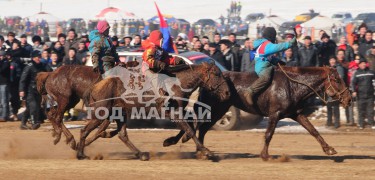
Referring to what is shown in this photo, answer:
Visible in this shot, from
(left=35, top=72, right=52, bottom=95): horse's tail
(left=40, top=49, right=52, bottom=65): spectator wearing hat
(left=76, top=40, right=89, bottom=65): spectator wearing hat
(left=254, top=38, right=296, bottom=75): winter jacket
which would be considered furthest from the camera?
(left=76, top=40, right=89, bottom=65): spectator wearing hat

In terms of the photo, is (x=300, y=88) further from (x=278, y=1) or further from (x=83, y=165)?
(x=278, y=1)

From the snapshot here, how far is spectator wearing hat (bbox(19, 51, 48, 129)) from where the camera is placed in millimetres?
19203

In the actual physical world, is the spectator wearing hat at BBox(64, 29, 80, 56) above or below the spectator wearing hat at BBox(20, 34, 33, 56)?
above

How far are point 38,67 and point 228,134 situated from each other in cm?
493

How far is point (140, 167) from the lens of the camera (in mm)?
12227

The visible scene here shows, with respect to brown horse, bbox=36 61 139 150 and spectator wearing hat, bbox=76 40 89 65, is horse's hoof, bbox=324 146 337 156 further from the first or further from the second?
spectator wearing hat, bbox=76 40 89 65

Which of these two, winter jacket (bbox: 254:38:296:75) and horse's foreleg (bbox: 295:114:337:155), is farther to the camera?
winter jacket (bbox: 254:38:296:75)

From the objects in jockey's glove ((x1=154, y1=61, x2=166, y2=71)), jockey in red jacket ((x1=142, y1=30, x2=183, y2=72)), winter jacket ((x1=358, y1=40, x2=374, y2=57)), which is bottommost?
winter jacket ((x1=358, y1=40, x2=374, y2=57))

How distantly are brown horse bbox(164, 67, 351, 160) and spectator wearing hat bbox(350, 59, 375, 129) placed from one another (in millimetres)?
5332

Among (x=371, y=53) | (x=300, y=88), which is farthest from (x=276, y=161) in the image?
(x=371, y=53)

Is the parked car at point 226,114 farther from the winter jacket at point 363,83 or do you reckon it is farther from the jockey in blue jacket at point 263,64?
the jockey in blue jacket at point 263,64

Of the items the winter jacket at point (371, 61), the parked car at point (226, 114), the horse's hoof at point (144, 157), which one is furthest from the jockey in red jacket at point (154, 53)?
the winter jacket at point (371, 61)

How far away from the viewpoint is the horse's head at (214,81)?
12969mm

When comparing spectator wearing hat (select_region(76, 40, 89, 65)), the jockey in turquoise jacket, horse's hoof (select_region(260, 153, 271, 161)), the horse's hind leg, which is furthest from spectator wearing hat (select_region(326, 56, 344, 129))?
the horse's hind leg
